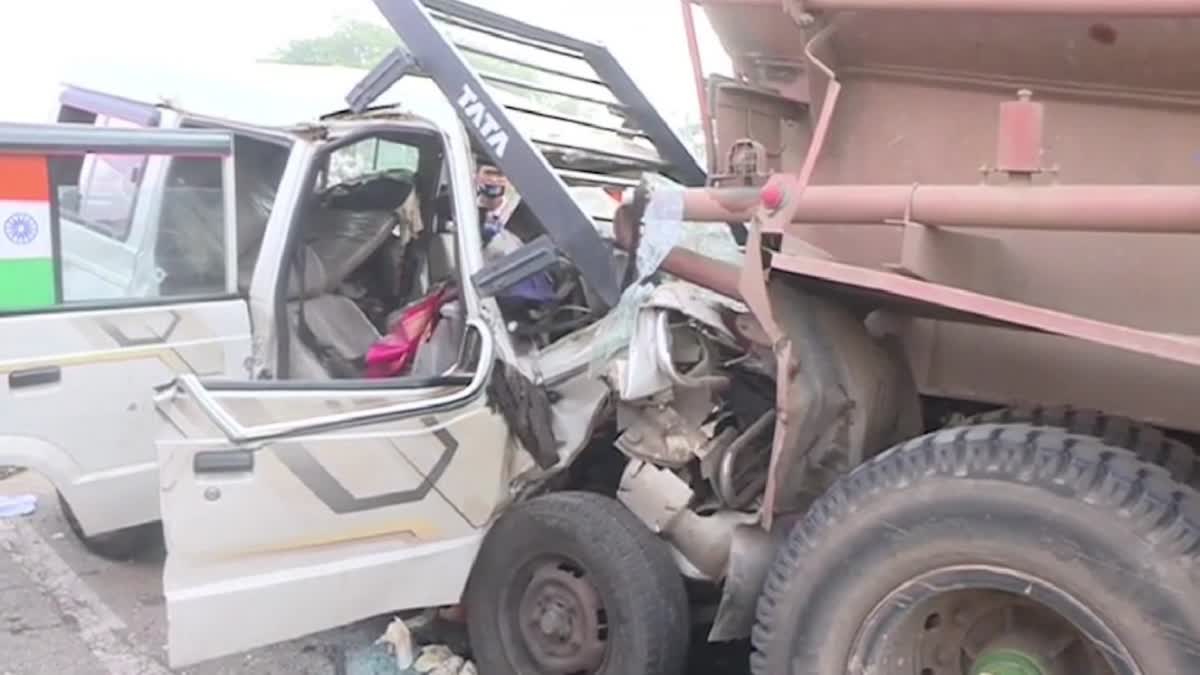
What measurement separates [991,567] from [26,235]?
10.3ft

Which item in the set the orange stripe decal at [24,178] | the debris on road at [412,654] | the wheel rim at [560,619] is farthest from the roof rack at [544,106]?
the debris on road at [412,654]

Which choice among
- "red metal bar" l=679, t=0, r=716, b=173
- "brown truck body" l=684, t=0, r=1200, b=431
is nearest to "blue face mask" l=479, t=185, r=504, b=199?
"red metal bar" l=679, t=0, r=716, b=173

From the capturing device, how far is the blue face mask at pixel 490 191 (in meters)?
4.16

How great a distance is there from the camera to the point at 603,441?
155 inches

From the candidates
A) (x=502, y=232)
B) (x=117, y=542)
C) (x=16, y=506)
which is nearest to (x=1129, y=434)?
(x=502, y=232)

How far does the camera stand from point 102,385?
13.6 ft

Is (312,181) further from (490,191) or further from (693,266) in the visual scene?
(693,266)

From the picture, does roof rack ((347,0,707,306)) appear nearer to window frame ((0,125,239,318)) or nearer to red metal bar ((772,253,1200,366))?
window frame ((0,125,239,318))

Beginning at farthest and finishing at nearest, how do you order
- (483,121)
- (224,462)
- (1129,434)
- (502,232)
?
(502,232)
(483,121)
(224,462)
(1129,434)

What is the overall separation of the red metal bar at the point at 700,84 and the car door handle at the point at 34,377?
7.55 ft

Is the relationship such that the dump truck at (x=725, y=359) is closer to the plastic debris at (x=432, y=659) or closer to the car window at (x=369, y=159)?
the car window at (x=369, y=159)

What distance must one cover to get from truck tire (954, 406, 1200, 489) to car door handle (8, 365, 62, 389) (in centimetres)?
304

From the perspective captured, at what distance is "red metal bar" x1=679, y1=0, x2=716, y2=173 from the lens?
11.2ft

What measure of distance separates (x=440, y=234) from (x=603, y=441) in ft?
3.70
